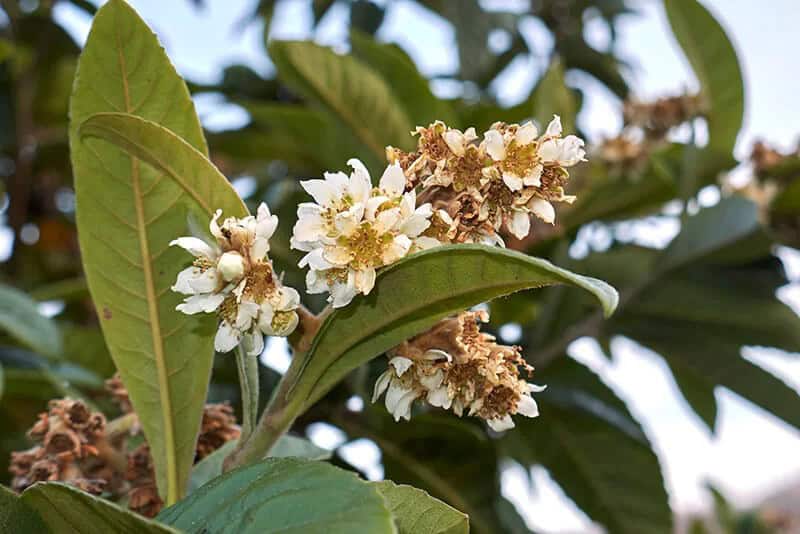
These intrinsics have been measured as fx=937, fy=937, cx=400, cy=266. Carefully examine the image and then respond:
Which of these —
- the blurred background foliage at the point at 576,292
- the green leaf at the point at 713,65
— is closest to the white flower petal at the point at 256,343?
the blurred background foliage at the point at 576,292

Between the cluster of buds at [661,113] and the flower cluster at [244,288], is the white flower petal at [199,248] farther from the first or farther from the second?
the cluster of buds at [661,113]

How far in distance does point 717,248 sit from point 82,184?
43.0 inches

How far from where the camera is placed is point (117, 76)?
0.87 meters

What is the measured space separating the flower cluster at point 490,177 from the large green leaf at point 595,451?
0.88 m

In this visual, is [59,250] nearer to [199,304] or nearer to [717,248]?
[717,248]

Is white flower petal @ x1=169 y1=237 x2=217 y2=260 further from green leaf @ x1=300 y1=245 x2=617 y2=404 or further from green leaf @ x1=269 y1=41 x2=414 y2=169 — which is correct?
green leaf @ x1=269 y1=41 x2=414 y2=169

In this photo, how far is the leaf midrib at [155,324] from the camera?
0.86m

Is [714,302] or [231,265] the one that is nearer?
[231,265]

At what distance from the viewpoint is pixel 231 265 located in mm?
715

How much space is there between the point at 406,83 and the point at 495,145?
3.40 ft

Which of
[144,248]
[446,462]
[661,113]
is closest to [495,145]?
[144,248]

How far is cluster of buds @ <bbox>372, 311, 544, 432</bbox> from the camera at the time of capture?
752mm

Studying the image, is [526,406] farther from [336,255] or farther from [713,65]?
[713,65]

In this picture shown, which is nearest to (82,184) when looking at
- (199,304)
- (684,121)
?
(199,304)
